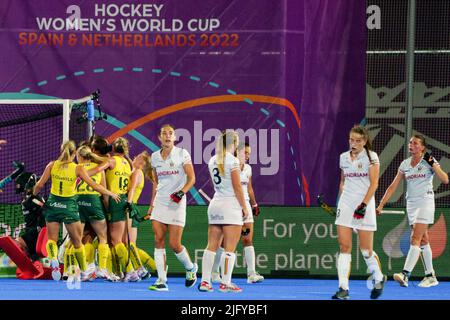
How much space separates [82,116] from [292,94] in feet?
11.8

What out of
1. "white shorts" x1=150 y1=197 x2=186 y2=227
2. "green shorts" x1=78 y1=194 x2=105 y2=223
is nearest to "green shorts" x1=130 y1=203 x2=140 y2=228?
"green shorts" x1=78 y1=194 x2=105 y2=223

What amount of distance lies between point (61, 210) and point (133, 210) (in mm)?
1294

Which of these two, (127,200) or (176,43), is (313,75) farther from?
(127,200)

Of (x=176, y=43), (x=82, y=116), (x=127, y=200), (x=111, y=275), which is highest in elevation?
(x=176, y=43)

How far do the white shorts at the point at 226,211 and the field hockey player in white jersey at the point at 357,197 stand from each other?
131 cm

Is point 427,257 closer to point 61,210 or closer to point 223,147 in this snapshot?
point 223,147

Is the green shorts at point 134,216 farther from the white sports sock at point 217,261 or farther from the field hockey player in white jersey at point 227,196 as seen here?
the field hockey player in white jersey at point 227,196

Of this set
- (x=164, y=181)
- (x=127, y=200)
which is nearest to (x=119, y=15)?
(x=127, y=200)

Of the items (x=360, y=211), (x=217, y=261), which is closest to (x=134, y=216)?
(x=217, y=261)

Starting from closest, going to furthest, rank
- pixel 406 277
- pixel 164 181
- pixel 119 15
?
1. pixel 164 181
2. pixel 406 277
3. pixel 119 15

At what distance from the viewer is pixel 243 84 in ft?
67.4

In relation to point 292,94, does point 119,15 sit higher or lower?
higher

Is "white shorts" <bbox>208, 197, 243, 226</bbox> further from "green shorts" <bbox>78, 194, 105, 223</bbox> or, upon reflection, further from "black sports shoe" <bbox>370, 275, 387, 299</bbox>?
"green shorts" <bbox>78, 194, 105, 223</bbox>

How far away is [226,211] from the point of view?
47.3 ft
